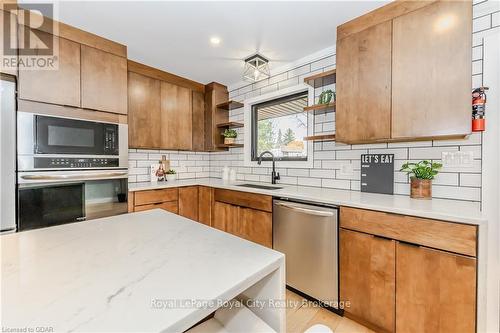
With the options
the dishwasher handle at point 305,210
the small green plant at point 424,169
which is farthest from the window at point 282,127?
the small green plant at point 424,169

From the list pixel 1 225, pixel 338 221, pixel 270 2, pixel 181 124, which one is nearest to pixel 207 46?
pixel 270 2

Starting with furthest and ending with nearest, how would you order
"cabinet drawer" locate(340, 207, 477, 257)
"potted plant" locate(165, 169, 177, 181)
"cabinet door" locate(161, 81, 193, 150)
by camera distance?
1. "potted plant" locate(165, 169, 177, 181)
2. "cabinet door" locate(161, 81, 193, 150)
3. "cabinet drawer" locate(340, 207, 477, 257)

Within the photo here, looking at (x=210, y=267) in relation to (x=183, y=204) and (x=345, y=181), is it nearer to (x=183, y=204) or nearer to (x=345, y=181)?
(x=345, y=181)

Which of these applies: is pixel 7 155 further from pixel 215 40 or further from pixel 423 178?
pixel 423 178

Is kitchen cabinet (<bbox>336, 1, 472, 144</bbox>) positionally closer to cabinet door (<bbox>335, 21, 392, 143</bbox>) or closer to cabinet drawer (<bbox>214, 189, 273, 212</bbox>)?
cabinet door (<bbox>335, 21, 392, 143</bbox>)

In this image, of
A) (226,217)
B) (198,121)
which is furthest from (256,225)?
(198,121)

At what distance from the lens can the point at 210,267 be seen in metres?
0.68

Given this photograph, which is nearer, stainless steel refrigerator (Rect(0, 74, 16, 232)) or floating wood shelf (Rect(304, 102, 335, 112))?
stainless steel refrigerator (Rect(0, 74, 16, 232))

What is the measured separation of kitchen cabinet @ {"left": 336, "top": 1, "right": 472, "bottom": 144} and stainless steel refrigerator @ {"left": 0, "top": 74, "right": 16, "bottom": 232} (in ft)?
8.59

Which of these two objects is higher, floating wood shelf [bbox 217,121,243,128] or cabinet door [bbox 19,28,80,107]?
cabinet door [bbox 19,28,80,107]

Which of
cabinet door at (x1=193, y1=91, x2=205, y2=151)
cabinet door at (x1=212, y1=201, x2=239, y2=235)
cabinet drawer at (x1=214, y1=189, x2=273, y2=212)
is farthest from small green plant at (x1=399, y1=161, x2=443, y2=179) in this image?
cabinet door at (x1=193, y1=91, x2=205, y2=151)

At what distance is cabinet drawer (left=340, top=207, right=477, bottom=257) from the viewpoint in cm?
120

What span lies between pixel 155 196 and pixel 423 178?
2.61m

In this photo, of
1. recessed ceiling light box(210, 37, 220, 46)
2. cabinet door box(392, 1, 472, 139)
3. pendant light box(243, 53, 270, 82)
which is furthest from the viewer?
pendant light box(243, 53, 270, 82)
